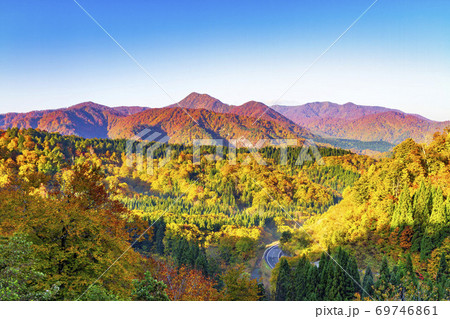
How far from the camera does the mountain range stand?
7008 cm

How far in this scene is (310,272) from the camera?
1877 cm

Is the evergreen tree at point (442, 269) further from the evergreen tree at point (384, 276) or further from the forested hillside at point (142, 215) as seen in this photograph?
the forested hillside at point (142, 215)

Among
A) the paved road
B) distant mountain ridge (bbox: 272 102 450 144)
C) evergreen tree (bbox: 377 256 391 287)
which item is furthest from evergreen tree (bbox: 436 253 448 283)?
distant mountain ridge (bbox: 272 102 450 144)

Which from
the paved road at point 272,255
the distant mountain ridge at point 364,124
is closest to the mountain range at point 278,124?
the distant mountain ridge at point 364,124

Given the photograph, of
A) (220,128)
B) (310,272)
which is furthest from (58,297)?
(220,128)

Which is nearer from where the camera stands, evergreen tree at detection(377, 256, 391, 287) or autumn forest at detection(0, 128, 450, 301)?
autumn forest at detection(0, 128, 450, 301)

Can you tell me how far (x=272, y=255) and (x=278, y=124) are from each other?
9049 cm

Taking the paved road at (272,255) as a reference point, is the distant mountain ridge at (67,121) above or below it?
above

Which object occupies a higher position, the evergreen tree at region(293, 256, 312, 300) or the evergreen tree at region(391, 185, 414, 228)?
the evergreen tree at region(391, 185, 414, 228)

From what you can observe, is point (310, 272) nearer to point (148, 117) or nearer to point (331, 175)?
point (331, 175)

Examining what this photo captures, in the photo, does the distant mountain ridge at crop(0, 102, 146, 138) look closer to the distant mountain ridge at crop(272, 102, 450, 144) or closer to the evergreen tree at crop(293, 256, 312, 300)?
the distant mountain ridge at crop(272, 102, 450, 144)

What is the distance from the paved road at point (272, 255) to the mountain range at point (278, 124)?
19269 millimetres

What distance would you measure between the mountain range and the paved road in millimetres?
19269

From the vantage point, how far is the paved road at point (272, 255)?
119 feet
